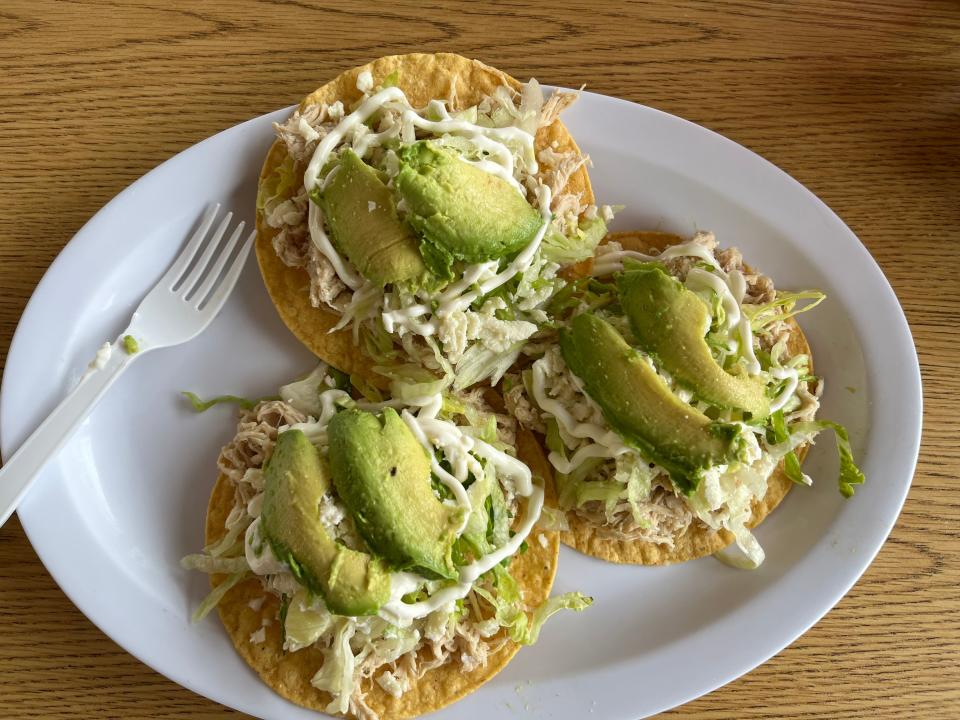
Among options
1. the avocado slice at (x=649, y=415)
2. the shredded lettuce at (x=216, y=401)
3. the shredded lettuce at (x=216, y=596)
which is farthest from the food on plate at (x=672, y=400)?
the shredded lettuce at (x=216, y=596)

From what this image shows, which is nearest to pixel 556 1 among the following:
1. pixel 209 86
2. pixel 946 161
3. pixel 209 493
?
pixel 209 86

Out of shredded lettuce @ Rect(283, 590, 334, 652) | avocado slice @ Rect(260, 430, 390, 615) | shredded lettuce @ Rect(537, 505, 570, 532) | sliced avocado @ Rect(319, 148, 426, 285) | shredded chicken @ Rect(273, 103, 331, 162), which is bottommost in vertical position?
shredded lettuce @ Rect(283, 590, 334, 652)

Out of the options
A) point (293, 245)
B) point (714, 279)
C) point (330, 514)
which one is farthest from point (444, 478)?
point (714, 279)

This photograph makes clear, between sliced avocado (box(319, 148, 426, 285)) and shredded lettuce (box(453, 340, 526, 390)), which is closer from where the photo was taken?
sliced avocado (box(319, 148, 426, 285))

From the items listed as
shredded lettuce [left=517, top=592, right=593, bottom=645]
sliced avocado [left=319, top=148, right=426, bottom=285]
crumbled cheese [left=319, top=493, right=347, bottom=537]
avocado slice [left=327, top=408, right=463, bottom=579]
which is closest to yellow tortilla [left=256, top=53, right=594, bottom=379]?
sliced avocado [left=319, top=148, right=426, bottom=285]

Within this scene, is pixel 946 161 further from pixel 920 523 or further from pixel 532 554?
pixel 532 554

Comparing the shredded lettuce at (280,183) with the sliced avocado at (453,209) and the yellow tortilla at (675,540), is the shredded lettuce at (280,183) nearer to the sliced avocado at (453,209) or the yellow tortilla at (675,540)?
the sliced avocado at (453,209)

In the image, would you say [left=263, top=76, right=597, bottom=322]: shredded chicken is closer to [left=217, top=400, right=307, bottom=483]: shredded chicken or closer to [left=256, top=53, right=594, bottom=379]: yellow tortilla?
[left=256, top=53, right=594, bottom=379]: yellow tortilla
